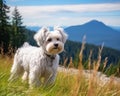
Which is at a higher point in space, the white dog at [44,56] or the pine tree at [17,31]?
the white dog at [44,56]

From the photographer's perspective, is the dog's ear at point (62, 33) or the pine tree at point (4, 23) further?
the pine tree at point (4, 23)

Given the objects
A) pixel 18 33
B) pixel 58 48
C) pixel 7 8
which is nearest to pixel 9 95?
pixel 58 48

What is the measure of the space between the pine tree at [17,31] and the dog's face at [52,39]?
44.2 m

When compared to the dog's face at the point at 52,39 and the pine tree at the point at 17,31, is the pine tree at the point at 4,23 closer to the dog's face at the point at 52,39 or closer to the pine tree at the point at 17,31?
the pine tree at the point at 17,31

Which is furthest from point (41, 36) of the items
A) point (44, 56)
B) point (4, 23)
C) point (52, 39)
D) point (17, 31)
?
point (17, 31)

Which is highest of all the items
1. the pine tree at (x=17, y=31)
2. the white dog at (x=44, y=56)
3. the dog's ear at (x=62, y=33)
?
the dog's ear at (x=62, y=33)

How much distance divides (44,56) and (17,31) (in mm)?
52820

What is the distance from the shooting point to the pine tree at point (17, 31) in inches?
2200

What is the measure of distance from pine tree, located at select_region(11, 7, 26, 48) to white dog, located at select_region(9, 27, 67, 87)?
44.1 meters

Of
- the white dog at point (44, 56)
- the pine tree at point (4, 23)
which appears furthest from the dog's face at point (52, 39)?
the pine tree at point (4, 23)

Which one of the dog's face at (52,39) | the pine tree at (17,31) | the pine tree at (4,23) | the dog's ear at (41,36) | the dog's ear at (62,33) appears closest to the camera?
the dog's face at (52,39)

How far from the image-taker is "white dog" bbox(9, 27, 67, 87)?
29.0ft

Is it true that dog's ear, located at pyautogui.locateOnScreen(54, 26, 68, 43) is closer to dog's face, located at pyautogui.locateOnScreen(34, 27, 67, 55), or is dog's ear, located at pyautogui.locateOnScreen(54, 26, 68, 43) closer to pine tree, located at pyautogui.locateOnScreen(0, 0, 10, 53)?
dog's face, located at pyautogui.locateOnScreen(34, 27, 67, 55)

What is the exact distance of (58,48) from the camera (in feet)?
29.0
